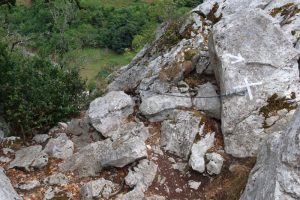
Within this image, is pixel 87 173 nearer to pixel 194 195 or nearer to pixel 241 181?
pixel 194 195

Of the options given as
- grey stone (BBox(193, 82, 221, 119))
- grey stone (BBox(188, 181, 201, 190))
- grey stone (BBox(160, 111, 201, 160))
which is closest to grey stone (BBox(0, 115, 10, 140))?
grey stone (BBox(160, 111, 201, 160))

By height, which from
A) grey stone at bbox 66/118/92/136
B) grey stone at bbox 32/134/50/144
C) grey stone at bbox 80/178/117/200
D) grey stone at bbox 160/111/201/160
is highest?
grey stone at bbox 160/111/201/160

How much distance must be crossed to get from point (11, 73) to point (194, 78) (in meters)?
5.85

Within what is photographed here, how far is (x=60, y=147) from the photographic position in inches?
474

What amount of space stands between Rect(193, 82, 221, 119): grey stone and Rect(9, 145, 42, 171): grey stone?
15.7 ft

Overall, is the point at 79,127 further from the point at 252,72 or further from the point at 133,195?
the point at 252,72

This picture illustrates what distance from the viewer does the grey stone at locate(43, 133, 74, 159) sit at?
11.9 m

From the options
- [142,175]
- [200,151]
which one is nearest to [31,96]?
[142,175]

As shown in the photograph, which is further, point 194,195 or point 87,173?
point 87,173

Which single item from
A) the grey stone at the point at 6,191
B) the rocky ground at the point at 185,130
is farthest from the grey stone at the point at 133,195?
the grey stone at the point at 6,191

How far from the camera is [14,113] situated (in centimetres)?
1275

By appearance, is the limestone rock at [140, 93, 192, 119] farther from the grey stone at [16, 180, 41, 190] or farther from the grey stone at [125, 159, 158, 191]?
the grey stone at [16, 180, 41, 190]

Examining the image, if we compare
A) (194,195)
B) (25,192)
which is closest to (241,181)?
(194,195)

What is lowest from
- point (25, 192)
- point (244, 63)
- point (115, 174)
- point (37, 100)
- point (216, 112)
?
point (25, 192)
